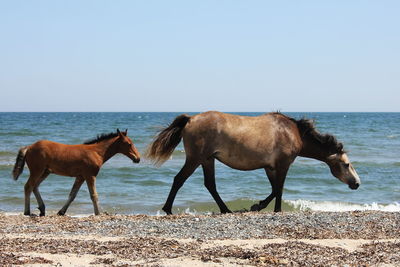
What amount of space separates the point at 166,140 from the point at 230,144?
1098mm

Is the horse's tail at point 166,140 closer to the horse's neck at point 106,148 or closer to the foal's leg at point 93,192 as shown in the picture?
the horse's neck at point 106,148

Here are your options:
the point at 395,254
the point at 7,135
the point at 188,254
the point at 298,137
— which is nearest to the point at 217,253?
the point at 188,254

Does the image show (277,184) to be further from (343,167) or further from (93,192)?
(93,192)

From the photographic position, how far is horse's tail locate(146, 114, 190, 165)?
1054cm

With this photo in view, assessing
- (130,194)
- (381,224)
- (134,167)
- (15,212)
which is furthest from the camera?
(134,167)

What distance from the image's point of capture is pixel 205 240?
7715 mm

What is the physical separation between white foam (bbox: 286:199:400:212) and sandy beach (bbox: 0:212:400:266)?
3.87 metres

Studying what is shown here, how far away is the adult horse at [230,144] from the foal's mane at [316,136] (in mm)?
163

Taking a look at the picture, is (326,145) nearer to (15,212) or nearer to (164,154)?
(164,154)

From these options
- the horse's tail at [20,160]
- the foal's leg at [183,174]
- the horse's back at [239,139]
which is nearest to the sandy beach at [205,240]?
the foal's leg at [183,174]

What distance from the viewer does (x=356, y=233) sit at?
8391mm

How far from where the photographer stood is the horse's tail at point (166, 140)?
10.5 meters

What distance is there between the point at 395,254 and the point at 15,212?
8.00 meters

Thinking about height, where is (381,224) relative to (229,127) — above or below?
below
